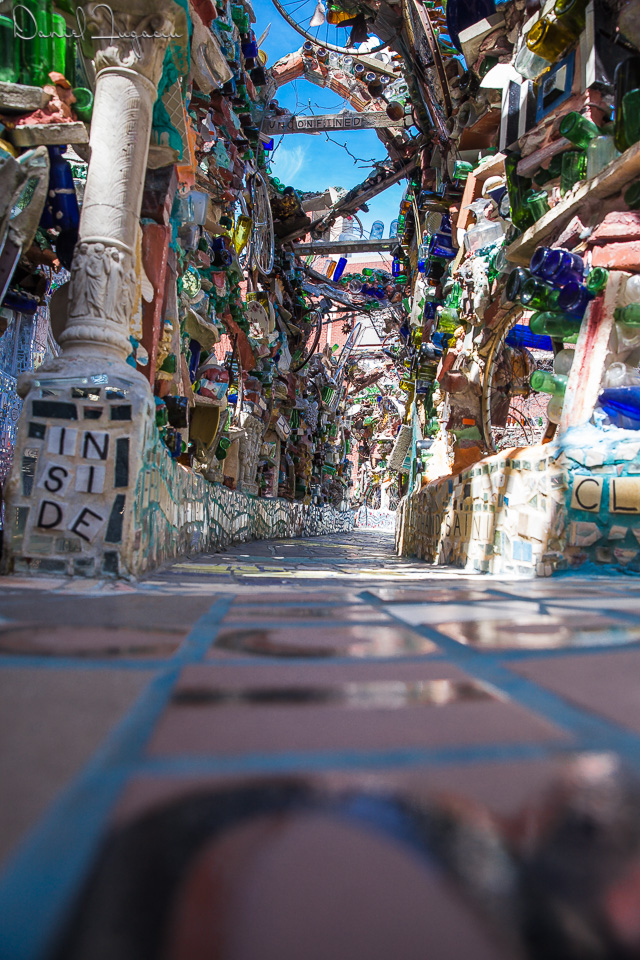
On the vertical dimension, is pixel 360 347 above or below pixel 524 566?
above

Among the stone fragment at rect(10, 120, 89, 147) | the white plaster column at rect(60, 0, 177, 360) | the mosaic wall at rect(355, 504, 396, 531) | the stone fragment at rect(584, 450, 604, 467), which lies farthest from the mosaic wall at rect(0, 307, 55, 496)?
the mosaic wall at rect(355, 504, 396, 531)

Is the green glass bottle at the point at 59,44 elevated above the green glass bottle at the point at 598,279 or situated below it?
above

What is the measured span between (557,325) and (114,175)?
335 cm

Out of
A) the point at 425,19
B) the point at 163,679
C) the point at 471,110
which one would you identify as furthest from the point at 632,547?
the point at 425,19

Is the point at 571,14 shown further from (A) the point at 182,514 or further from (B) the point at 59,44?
(A) the point at 182,514

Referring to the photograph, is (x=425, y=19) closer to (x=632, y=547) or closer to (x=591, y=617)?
(x=632, y=547)

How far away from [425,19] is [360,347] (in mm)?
22390

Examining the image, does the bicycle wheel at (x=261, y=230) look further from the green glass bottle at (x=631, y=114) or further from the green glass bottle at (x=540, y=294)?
the green glass bottle at (x=631, y=114)

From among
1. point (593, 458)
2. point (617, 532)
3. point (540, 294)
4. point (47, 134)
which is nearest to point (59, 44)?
point (47, 134)

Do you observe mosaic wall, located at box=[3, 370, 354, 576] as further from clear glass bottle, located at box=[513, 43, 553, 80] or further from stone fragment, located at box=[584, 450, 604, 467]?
clear glass bottle, located at box=[513, 43, 553, 80]

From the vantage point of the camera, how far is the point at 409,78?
35.0ft

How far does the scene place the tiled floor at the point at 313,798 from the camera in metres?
0.48

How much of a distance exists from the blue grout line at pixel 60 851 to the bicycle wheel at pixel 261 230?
1206 cm

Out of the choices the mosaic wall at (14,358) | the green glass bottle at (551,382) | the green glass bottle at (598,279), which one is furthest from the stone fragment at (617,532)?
the mosaic wall at (14,358)
